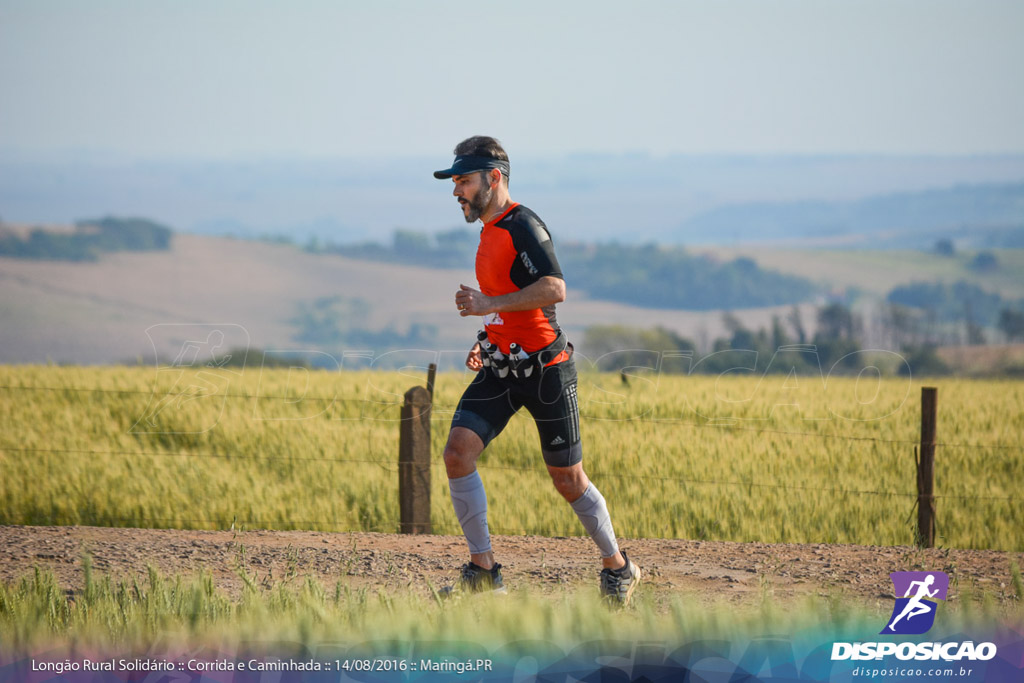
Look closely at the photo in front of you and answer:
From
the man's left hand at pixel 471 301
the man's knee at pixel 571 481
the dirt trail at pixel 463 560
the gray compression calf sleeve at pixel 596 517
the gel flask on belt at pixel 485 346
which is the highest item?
the man's left hand at pixel 471 301

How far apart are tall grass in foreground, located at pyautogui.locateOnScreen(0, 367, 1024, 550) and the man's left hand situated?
357 cm

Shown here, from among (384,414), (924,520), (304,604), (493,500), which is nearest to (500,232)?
(304,604)

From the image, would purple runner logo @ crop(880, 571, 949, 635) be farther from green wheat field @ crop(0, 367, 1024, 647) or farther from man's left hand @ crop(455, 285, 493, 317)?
man's left hand @ crop(455, 285, 493, 317)

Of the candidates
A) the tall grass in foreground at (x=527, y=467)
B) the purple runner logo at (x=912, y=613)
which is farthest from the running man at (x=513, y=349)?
the tall grass in foreground at (x=527, y=467)

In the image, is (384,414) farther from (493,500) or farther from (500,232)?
(500,232)

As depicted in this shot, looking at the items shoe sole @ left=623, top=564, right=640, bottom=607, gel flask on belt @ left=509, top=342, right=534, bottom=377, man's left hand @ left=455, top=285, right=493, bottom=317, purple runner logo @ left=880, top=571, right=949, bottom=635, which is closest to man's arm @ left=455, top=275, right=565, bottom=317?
man's left hand @ left=455, top=285, right=493, bottom=317

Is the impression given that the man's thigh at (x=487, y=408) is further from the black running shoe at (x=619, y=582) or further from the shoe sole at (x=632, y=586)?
the shoe sole at (x=632, y=586)

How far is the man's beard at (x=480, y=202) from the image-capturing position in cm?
552

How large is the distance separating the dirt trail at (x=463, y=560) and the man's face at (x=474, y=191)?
6.89 feet

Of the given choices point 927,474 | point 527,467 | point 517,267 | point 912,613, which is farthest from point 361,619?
point 527,467

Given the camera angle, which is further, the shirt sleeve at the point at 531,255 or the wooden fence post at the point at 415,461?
the wooden fence post at the point at 415,461

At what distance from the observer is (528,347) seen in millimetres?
5449

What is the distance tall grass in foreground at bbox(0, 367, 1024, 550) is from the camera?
8.81m

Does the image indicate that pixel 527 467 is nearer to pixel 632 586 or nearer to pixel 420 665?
pixel 632 586
